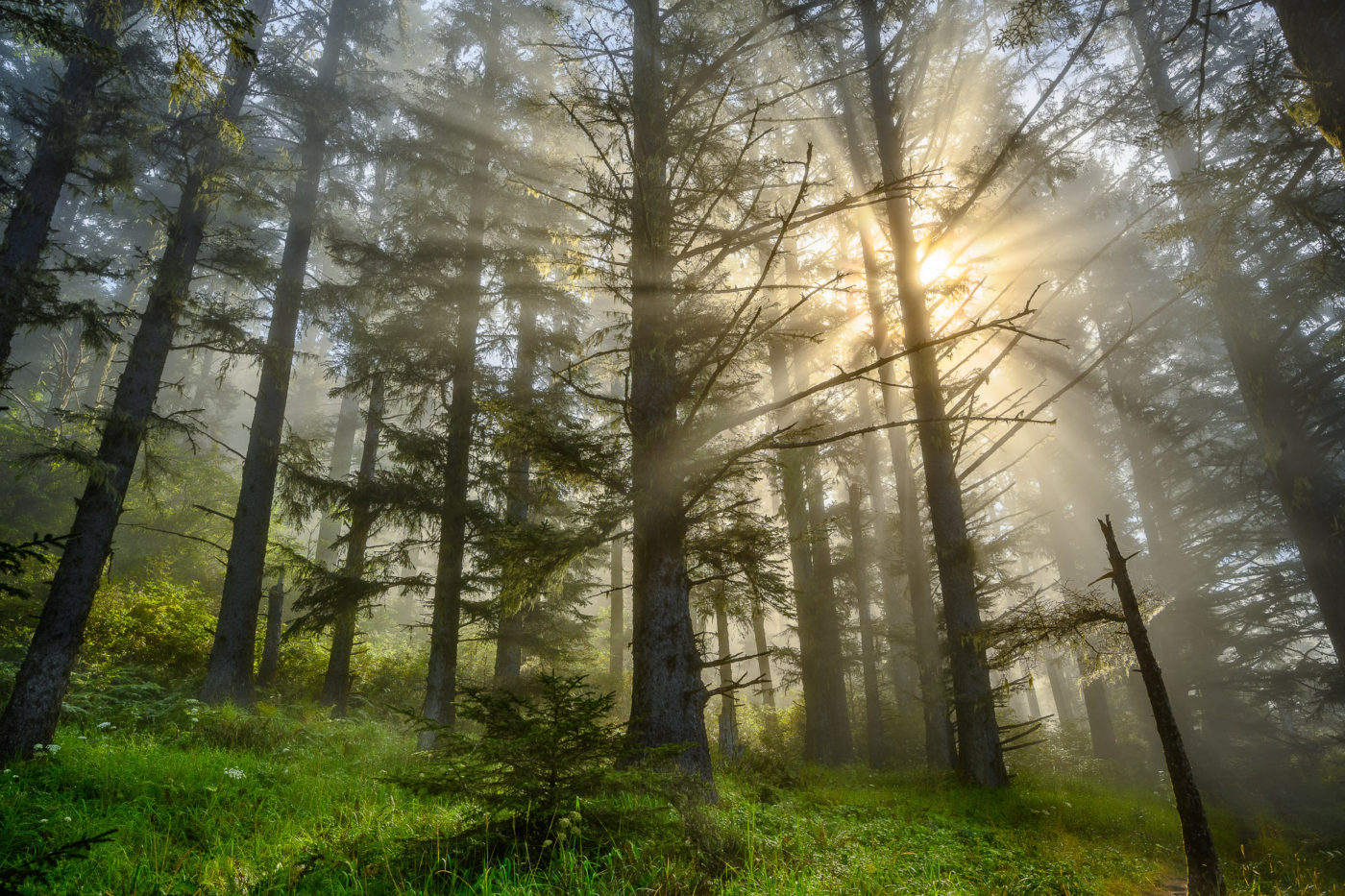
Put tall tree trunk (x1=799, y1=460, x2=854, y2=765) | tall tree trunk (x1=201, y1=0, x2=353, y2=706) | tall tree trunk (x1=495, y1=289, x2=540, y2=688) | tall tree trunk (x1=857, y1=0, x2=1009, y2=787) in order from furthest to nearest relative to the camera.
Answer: tall tree trunk (x1=799, y1=460, x2=854, y2=765) < tall tree trunk (x1=495, y1=289, x2=540, y2=688) < tall tree trunk (x1=201, y1=0, x2=353, y2=706) < tall tree trunk (x1=857, y1=0, x2=1009, y2=787)

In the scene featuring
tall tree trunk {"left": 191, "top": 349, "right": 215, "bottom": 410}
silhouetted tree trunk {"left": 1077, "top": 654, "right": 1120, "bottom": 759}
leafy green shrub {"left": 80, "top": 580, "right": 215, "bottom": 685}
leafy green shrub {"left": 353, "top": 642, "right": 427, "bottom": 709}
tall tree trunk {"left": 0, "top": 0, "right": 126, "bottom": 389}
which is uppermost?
tall tree trunk {"left": 191, "top": 349, "right": 215, "bottom": 410}

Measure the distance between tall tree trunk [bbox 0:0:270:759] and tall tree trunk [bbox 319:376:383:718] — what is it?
330cm

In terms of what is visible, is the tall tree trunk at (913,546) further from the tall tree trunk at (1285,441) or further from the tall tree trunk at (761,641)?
the tall tree trunk at (1285,441)

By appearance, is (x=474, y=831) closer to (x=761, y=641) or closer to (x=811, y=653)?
(x=811, y=653)

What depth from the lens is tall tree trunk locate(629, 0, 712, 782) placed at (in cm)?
539

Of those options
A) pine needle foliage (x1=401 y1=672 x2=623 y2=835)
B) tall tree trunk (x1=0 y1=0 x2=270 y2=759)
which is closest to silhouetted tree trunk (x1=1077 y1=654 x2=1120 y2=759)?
pine needle foliage (x1=401 y1=672 x2=623 y2=835)

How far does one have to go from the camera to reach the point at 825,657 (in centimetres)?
1385

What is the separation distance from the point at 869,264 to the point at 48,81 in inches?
1478

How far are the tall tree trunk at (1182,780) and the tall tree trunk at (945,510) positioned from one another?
2196 mm

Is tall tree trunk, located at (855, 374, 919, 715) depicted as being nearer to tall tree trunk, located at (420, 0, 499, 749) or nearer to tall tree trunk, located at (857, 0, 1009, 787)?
tall tree trunk, located at (857, 0, 1009, 787)

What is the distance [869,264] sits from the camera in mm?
12086

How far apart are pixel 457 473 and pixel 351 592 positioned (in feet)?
9.01

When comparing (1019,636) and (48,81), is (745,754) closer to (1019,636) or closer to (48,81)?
(1019,636)

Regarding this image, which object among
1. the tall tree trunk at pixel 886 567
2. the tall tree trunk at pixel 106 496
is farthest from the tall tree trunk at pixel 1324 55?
the tall tree trunk at pixel 106 496
